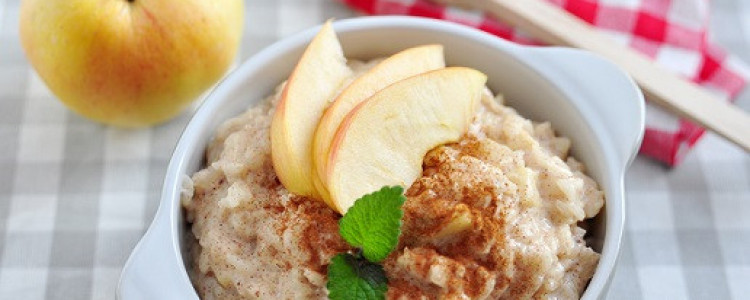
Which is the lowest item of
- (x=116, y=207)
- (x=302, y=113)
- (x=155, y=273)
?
(x=116, y=207)

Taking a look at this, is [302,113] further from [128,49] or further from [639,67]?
[639,67]

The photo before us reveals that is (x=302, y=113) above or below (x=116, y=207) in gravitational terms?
above

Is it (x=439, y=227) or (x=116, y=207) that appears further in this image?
(x=116, y=207)

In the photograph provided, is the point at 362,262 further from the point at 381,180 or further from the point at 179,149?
the point at 179,149

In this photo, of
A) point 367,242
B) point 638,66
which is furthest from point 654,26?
point 367,242

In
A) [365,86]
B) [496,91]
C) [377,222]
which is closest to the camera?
[377,222]

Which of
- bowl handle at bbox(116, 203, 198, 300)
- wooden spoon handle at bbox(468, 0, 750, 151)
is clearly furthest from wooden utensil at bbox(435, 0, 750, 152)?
bowl handle at bbox(116, 203, 198, 300)

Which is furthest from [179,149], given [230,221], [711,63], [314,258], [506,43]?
[711,63]

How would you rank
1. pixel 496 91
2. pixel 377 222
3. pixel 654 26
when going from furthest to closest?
pixel 654 26, pixel 496 91, pixel 377 222
